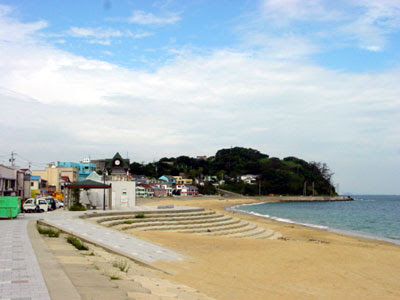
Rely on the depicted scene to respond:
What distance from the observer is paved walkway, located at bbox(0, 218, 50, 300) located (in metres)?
6.89

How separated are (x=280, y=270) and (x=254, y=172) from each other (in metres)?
171

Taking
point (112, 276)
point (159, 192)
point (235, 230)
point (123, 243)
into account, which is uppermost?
point (112, 276)

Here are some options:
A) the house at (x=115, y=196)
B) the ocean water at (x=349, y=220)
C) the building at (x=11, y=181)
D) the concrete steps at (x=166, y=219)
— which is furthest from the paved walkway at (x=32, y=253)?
the building at (x=11, y=181)

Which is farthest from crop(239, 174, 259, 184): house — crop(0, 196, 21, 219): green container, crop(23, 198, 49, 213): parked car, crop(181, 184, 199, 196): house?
crop(0, 196, 21, 219): green container

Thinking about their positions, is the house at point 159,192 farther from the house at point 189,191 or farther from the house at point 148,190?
the house at point 189,191

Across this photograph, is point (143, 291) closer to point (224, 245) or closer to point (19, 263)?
point (19, 263)

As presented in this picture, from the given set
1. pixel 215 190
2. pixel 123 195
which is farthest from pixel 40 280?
pixel 215 190

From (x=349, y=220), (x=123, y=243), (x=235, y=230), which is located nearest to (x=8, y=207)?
(x=123, y=243)

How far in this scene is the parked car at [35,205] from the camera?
32.8 m

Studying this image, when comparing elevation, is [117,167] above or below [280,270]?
above

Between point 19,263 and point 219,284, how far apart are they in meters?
4.99

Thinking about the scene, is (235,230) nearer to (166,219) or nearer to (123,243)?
(166,219)

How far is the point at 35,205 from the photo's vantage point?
110 feet

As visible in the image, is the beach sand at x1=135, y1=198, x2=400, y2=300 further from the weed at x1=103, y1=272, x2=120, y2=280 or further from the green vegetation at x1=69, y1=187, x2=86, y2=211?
the green vegetation at x1=69, y1=187, x2=86, y2=211
